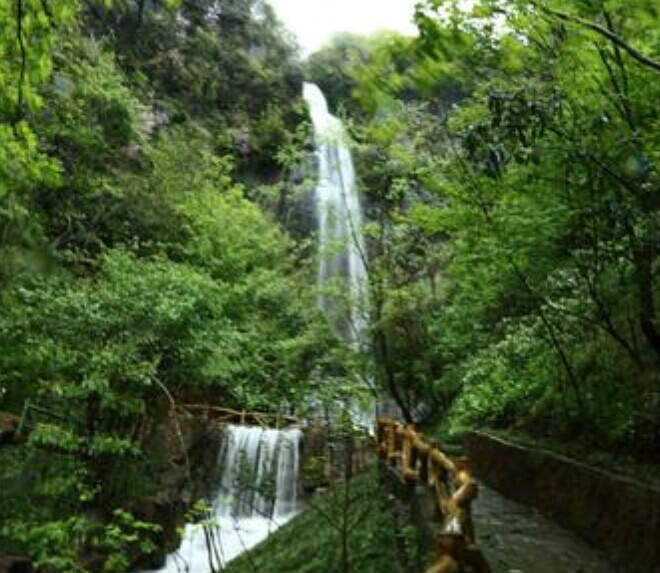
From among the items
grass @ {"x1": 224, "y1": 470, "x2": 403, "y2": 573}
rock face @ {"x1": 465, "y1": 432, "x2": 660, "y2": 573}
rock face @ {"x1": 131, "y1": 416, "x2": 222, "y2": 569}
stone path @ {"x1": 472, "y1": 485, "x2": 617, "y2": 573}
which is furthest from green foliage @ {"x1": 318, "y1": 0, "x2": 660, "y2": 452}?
rock face @ {"x1": 131, "y1": 416, "x2": 222, "y2": 569}

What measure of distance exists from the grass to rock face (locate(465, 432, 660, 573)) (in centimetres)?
191

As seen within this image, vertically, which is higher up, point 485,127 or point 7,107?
point 485,127

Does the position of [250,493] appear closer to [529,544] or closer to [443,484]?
[529,544]

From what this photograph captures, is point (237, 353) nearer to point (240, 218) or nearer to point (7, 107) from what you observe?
point (240, 218)

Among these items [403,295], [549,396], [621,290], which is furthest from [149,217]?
[621,290]

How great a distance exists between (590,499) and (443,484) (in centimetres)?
197

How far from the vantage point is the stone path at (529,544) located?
670cm

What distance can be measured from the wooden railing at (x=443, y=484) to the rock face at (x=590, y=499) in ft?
4.46

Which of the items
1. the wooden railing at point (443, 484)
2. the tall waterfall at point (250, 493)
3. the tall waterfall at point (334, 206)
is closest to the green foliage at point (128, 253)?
the tall waterfall at point (334, 206)

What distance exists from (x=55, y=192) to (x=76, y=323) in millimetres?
9485

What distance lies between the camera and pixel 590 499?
303 inches

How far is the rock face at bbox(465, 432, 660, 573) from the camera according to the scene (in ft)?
21.0

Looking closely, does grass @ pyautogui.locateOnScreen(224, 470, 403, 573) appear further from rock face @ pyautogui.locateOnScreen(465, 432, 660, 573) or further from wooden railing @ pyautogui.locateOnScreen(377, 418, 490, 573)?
rock face @ pyautogui.locateOnScreen(465, 432, 660, 573)

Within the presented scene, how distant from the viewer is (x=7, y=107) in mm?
4652
